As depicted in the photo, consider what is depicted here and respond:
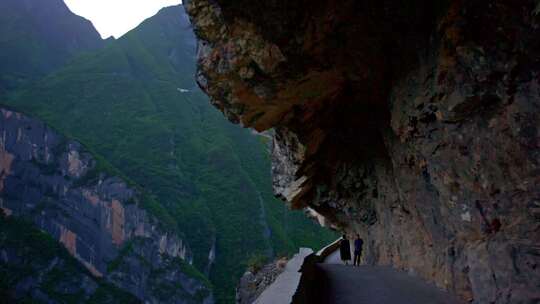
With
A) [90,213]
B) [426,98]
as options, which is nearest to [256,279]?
[426,98]

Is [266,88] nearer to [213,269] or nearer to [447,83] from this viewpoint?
[447,83]

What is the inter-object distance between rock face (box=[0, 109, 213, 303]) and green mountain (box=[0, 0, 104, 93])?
129ft

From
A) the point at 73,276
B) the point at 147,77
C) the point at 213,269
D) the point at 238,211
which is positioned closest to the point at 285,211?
the point at 238,211

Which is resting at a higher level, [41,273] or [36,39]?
[36,39]

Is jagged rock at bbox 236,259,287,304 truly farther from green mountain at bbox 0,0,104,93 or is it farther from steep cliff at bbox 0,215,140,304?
green mountain at bbox 0,0,104,93

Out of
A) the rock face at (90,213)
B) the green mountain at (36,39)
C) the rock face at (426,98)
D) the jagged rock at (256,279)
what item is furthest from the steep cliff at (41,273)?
the green mountain at (36,39)

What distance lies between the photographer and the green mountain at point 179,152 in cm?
7231

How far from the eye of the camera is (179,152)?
91500mm

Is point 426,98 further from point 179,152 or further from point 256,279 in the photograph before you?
point 179,152

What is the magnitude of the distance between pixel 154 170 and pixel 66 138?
1915cm

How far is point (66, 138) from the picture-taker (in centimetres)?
7144

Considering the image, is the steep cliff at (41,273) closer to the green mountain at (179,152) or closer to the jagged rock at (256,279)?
the green mountain at (179,152)

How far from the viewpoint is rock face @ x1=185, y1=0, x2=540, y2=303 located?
4637mm

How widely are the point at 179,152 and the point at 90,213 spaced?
29146mm
